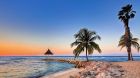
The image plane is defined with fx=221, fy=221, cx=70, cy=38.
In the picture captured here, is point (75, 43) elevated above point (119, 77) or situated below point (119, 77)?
above

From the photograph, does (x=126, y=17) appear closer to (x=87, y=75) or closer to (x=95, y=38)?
(x=95, y=38)

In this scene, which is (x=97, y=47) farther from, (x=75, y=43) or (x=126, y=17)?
(x=126, y=17)

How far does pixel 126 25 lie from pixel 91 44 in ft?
32.6

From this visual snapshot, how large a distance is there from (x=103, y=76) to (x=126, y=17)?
112 feet

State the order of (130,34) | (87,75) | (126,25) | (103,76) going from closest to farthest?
(103,76) → (87,75) → (126,25) → (130,34)

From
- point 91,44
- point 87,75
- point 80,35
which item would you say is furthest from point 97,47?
point 87,75

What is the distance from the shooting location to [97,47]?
51.9 m

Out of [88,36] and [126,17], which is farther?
[88,36]

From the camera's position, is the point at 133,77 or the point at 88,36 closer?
the point at 133,77

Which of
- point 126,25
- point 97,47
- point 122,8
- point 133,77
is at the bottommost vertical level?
point 133,77

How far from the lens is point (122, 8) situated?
49.2 metres

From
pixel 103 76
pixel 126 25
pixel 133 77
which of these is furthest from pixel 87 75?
pixel 126 25

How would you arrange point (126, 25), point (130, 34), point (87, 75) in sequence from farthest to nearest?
point (130, 34), point (126, 25), point (87, 75)

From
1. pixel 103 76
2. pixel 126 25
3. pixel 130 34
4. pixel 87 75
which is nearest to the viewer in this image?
pixel 103 76
